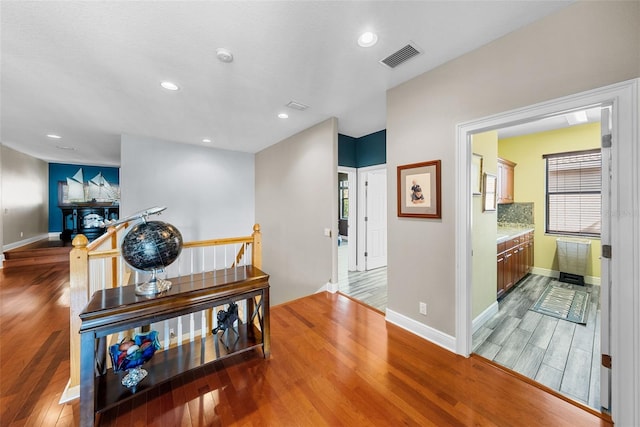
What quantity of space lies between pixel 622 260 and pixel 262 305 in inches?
98.6

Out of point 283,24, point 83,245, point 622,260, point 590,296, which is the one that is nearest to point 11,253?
point 83,245

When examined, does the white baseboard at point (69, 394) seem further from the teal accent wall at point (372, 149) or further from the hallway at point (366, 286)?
the teal accent wall at point (372, 149)

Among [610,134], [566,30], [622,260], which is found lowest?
[622,260]

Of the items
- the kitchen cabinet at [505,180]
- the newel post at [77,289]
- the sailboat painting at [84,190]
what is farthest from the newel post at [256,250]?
the sailboat painting at [84,190]

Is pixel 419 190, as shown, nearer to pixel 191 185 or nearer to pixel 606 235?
pixel 606 235

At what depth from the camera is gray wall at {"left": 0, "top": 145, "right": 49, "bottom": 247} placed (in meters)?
5.35

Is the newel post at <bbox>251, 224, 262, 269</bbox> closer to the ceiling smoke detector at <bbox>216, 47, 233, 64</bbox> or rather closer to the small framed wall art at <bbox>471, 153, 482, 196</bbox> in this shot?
the ceiling smoke detector at <bbox>216, 47, 233, 64</bbox>

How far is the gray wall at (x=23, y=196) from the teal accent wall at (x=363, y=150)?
745 centimetres

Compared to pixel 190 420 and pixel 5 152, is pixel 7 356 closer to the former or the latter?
pixel 190 420

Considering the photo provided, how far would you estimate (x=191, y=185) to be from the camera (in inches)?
201

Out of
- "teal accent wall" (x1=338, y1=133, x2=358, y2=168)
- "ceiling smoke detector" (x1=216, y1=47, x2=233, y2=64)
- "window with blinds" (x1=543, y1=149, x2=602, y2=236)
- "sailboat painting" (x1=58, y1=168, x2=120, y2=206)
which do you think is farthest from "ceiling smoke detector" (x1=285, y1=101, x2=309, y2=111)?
"sailboat painting" (x1=58, y1=168, x2=120, y2=206)

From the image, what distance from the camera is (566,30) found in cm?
158

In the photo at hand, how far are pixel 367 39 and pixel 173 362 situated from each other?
118 inches

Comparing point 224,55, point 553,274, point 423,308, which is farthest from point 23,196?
point 553,274
